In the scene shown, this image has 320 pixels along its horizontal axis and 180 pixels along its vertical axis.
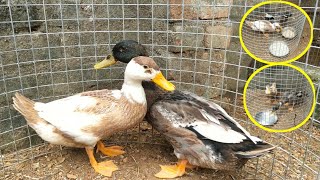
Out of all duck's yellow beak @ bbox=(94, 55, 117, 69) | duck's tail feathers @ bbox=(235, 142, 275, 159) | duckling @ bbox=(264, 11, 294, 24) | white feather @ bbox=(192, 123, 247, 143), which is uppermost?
duckling @ bbox=(264, 11, 294, 24)

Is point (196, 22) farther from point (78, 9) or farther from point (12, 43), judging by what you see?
point (12, 43)

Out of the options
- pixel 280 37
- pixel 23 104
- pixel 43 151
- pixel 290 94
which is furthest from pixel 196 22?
pixel 43 151

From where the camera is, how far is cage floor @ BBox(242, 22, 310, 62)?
6.76ft

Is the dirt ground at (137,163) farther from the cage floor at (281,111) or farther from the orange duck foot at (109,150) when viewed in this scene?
the cage floor at (281,111)

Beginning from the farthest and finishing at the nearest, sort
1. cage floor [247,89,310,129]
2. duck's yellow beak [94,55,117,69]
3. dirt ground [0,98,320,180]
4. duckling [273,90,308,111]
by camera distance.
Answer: duck's yellow beak [94,55,117,69] < dirt ground [0,98,320,180] < duckling [273,90,308,111] < cage floor [247,89,310,129]

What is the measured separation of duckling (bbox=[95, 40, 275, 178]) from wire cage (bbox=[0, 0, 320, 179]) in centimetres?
22

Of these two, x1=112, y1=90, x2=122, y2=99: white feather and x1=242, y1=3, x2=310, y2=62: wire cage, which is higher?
x1=242, y1=3, x2=310, y2=62: wire cage

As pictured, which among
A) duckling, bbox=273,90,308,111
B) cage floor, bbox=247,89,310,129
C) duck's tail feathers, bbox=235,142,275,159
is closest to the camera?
duck's tail feathers, bbox=235,142,275,159

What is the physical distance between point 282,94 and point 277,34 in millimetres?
489

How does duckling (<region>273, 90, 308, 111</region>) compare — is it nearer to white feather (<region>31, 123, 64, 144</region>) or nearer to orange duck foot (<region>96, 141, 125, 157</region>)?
orange duck foot (<region>96, 141, 125, 157</region>)

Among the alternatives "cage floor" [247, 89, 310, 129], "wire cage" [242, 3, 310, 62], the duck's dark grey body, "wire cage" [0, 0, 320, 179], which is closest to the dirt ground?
"wire cage" [0, 0, 320, 179]

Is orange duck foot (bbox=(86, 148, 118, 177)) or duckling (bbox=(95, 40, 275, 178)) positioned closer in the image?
duckling (bbox=(95, 40, 275, 178))

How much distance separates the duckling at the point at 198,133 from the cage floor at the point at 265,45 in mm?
509

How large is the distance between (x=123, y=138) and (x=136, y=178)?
58 centimetres
